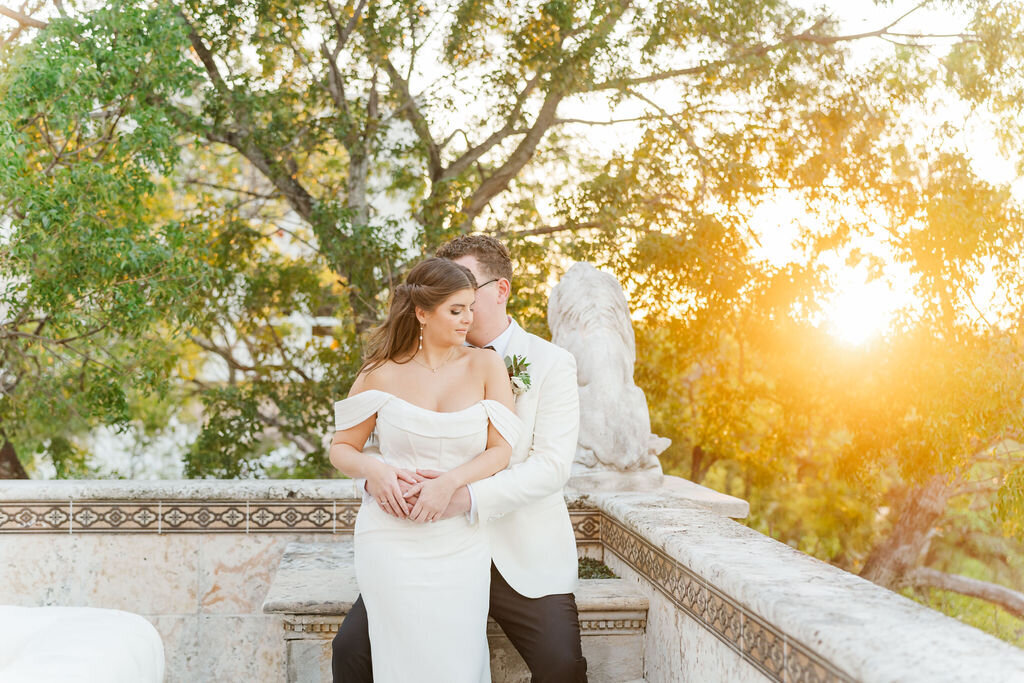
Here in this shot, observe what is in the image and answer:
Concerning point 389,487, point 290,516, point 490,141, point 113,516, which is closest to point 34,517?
point 113,516

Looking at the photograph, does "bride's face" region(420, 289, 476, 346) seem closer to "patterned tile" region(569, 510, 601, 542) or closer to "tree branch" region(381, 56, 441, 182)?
"patterned tile" region(569, 510, 601, 542)

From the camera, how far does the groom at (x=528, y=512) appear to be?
2.51 meters

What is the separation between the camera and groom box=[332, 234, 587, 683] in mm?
2512

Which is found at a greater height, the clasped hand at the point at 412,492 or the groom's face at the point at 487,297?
the groom's face at the point at 487,297

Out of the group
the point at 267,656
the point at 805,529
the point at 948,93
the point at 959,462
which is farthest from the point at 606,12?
the point at 805,529

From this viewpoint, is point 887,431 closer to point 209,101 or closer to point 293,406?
point 293,406

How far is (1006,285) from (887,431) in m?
1.63

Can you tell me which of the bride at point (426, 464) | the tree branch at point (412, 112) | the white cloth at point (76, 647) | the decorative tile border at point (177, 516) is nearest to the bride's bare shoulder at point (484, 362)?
the bride at point (426, 464)

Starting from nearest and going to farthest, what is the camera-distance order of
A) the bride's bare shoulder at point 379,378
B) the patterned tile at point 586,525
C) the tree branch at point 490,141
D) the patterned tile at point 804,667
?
the patterned tile at point 804,667
the bride's bare shoulder at point 379,378
the patterned tile at point 586,525
the tree branch at point 490,141

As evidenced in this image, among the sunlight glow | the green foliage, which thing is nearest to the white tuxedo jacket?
the green foliage

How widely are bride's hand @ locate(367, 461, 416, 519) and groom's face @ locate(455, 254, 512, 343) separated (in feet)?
2.06

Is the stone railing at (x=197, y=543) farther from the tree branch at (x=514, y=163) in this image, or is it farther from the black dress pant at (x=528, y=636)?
the tree branch at (x=514, y=163)

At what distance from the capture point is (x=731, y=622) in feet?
6.89

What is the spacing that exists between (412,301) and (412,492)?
0.49 m
